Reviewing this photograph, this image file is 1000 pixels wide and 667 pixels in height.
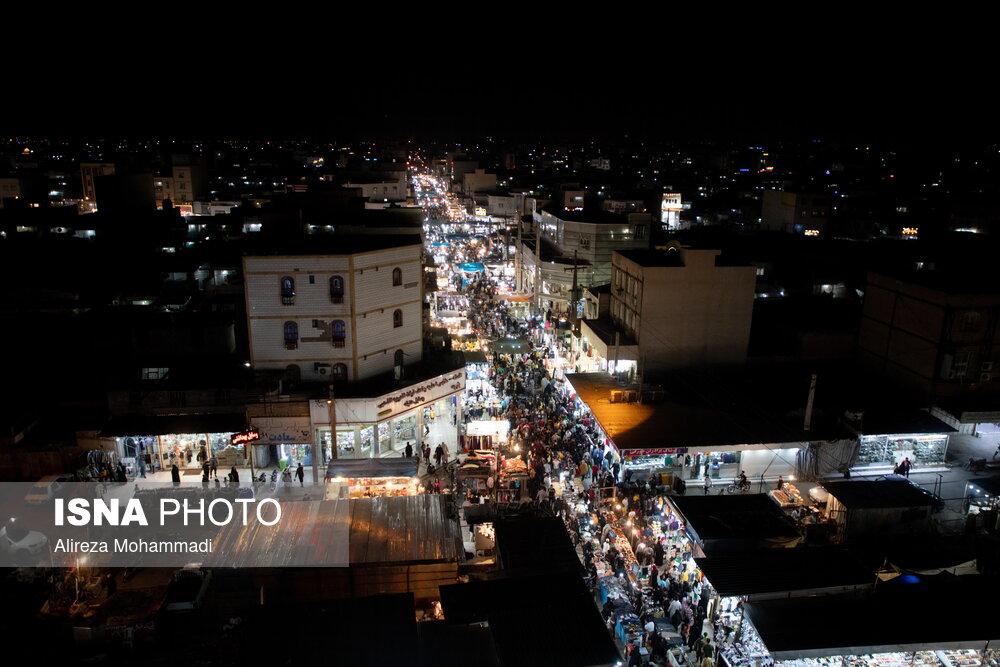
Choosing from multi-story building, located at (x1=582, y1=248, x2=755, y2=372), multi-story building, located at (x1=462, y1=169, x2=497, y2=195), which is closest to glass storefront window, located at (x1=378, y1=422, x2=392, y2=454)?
multi-story building, located at (x1=582, y1=248, x2=755, y2=372)

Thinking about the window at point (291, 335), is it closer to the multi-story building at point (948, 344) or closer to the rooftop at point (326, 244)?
the rooftop at point (326, 244)

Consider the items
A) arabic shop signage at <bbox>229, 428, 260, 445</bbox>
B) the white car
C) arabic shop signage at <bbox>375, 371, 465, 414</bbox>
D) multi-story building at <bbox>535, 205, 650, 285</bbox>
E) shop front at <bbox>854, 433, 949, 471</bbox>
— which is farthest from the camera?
multi-story building at <bbox>535, 205, 650, 285</bbox>

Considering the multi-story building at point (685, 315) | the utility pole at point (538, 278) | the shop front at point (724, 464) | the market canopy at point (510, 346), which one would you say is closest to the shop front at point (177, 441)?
the market canopy at point (510, 346)

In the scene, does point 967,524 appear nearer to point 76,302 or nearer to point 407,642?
point 407,642

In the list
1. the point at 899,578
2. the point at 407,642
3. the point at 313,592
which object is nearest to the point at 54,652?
the point at 313,592

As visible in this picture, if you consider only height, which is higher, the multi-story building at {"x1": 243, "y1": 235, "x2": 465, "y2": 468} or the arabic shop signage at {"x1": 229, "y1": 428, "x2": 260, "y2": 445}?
the multi-story building at {"x1": 243, "y1": 235, "x2": 465, "y2": 468}

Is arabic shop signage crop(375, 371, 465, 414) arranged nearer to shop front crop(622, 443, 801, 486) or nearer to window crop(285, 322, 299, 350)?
window crop(285, 322, 299, 350)

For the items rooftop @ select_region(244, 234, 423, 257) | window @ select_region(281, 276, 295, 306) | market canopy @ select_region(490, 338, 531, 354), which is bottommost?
market canopy @ select_region(490, 338, 531, 354)
